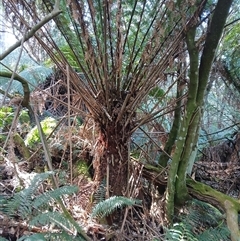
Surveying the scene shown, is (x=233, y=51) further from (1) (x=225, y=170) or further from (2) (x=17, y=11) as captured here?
(2) (x=17, y=11)

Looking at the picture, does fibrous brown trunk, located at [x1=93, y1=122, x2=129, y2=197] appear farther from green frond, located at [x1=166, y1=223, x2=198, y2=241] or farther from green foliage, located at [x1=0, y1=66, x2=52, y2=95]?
green foliage, located at [x1=0, y1=66, x2=52, y2=95]

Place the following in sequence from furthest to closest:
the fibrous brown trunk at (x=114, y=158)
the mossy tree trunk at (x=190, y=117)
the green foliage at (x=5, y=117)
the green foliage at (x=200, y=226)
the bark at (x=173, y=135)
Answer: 1. the green foliage at (x=5, y=117)
2. the bark at (x=173, y=135)
3. the fibrous brown trunk at (x=114, y=158)
4. the mossy tree trunk at (x=190, y=117)
5. the green foliage at (x=200, y=226)

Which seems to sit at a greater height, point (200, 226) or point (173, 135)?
point (173, 135)

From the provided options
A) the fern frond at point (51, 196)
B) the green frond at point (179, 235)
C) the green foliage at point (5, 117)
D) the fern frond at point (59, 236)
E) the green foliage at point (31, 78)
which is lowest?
the fern frond at point (59, 236)

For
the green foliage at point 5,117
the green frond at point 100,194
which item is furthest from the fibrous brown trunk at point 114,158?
the green foliage at point 5,117

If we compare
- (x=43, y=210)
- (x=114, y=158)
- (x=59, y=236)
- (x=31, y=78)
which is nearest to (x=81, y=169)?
(x=114, y=158)

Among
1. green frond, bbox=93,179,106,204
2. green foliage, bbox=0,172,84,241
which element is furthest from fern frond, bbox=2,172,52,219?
green frond, bbox=93,179,106,204

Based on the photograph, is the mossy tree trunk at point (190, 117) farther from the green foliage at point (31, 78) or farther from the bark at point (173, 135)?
the green foliage at point (31, 78)

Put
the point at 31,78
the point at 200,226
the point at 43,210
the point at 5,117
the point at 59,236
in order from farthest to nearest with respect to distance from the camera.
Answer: the point at 31,78, the point at 5,117, the point at 200,226, the point at 43,210, the point at 59,236

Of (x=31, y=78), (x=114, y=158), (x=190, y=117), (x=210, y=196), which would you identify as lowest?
(x=210, y=196)

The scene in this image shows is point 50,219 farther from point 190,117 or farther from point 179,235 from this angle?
point 190,117

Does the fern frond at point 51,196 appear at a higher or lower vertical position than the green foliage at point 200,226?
higher

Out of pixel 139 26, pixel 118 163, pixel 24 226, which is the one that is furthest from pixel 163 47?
pixel 24 226

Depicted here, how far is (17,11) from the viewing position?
188 cm
